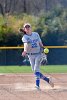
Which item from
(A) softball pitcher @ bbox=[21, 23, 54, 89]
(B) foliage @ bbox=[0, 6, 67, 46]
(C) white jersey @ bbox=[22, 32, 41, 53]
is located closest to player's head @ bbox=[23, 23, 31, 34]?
(A) softball pitcher @ bbox=[21, 23, 54, 89]

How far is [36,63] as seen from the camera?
10.8 metres

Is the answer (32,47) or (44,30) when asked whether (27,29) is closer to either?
(32,47)

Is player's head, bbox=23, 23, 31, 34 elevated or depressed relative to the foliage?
elevated

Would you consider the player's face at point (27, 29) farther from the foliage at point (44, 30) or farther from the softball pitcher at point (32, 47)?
the foliage at point (44, 30)

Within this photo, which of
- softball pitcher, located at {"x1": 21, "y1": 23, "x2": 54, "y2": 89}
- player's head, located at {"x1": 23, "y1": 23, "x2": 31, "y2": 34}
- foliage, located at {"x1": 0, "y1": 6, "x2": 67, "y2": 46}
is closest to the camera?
player's head, located at {"x1": 23, "y1": 23, "x2": 31, "y2": 34}

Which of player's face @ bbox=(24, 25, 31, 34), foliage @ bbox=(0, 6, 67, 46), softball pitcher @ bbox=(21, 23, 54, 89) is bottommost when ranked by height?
foliage @ bbox=(0, 6, 67, 46)

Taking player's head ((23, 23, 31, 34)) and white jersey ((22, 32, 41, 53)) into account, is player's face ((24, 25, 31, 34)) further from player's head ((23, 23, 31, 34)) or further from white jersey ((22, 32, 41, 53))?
white jersey ((22, 32, 41, 53))

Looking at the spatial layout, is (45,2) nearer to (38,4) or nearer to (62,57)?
(38,4)

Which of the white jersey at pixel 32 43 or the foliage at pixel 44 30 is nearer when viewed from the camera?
the white jersey at pixel 32 43

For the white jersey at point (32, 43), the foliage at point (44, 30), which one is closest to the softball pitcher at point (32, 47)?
the white jersey at point (32, 43)

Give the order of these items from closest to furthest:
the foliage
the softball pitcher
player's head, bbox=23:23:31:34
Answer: player's head, bbox=23:23:31:34, the softball pitcher, the foliage

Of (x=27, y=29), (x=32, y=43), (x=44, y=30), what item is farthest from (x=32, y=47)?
(x=44, y=30)

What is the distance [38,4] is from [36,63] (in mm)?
41107

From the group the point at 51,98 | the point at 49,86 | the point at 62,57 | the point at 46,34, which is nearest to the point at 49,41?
the point at 46,34
